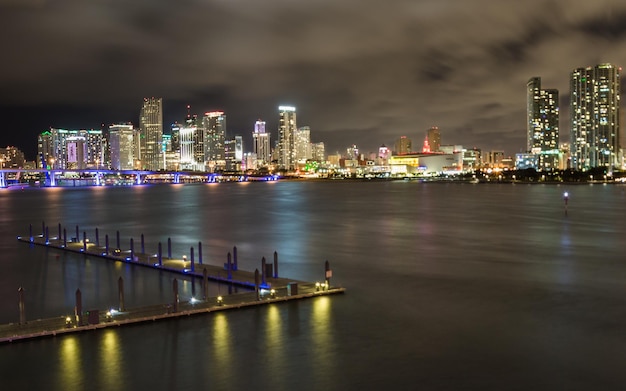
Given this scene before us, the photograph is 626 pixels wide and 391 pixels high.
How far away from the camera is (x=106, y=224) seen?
48.8 metres

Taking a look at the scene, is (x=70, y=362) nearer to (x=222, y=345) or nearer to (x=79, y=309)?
(x=79, y=309)

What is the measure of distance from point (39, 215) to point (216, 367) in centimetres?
5458

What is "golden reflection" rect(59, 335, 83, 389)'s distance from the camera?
1165cm

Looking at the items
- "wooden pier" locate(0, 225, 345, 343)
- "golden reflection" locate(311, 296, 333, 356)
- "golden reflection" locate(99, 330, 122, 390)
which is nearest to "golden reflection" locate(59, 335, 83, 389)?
"golden reflection" locate(99, 330, 122, 390)

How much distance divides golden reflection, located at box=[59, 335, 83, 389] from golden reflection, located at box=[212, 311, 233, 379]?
2.84 metres

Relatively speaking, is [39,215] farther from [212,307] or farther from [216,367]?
[216,367]

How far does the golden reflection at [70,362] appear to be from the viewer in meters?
11.6

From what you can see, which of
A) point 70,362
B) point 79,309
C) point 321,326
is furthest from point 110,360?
point 321,326

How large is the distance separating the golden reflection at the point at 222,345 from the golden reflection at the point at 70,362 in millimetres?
2840

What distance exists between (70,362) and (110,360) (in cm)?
85

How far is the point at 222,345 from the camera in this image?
13617mm

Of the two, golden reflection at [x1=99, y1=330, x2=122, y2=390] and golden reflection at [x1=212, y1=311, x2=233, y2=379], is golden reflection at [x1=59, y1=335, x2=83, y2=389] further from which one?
golden reflection at [x1=212, y1=311, x2=233, y2=379]

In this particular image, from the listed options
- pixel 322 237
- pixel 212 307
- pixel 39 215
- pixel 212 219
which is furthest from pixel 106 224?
pixel 212 307

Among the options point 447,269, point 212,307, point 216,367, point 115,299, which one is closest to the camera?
point 216,367
